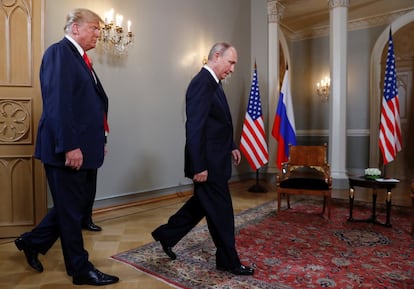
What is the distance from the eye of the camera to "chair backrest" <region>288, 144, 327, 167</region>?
3.74 metres

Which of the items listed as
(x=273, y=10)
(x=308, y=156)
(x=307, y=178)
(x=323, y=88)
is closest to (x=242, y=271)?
(x=307, y=178)

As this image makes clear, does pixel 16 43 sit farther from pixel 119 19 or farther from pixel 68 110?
pixel 68 110

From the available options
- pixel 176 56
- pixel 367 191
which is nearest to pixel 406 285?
pixel 367 191

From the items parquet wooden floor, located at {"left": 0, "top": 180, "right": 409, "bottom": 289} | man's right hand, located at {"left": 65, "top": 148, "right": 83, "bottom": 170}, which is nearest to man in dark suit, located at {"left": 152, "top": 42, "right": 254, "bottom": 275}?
parquet wooden floor, located at {"left": 0, "top": 180, "right": 409, "bottom": 289}

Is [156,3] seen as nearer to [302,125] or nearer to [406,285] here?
[406,285]

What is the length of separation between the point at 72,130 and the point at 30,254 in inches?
36.1

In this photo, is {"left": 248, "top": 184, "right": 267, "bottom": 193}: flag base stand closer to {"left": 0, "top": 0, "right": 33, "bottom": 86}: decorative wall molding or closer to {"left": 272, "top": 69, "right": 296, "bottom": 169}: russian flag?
{"left": 272, "top": 69, "right": 296, "bottom": 169}: russian flag

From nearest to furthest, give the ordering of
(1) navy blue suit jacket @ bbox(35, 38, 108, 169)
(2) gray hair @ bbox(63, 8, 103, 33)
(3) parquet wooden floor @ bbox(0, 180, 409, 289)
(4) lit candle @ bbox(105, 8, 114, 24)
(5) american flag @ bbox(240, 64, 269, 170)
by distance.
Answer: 1. (1) navy blue suit jacket @ bbox(35, 38, 108, 169)
2. (2) gray hair @ bbox(63, 8, 103, 33)
3. (3) parquet wooden floor @ bbox(0, 180, 409, 289)
4. (4) lit candle @ bbox(105, 8, 114, 24)
5. (5) american flag @ bbox(240, 64, 269, 170)

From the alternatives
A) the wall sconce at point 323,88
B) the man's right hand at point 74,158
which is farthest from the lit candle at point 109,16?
the wall sconce at point 323,88

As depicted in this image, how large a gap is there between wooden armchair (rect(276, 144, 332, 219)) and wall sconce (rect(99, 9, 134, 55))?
2.30m

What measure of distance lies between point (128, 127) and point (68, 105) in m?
2.34

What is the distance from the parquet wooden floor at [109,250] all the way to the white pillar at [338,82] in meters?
1.77

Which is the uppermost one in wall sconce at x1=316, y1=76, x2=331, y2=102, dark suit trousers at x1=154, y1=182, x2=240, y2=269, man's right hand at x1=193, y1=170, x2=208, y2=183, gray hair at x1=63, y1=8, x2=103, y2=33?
wall sconce at x1=316, y1=76, x2=331, y2=102

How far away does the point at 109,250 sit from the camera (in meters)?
2.50
